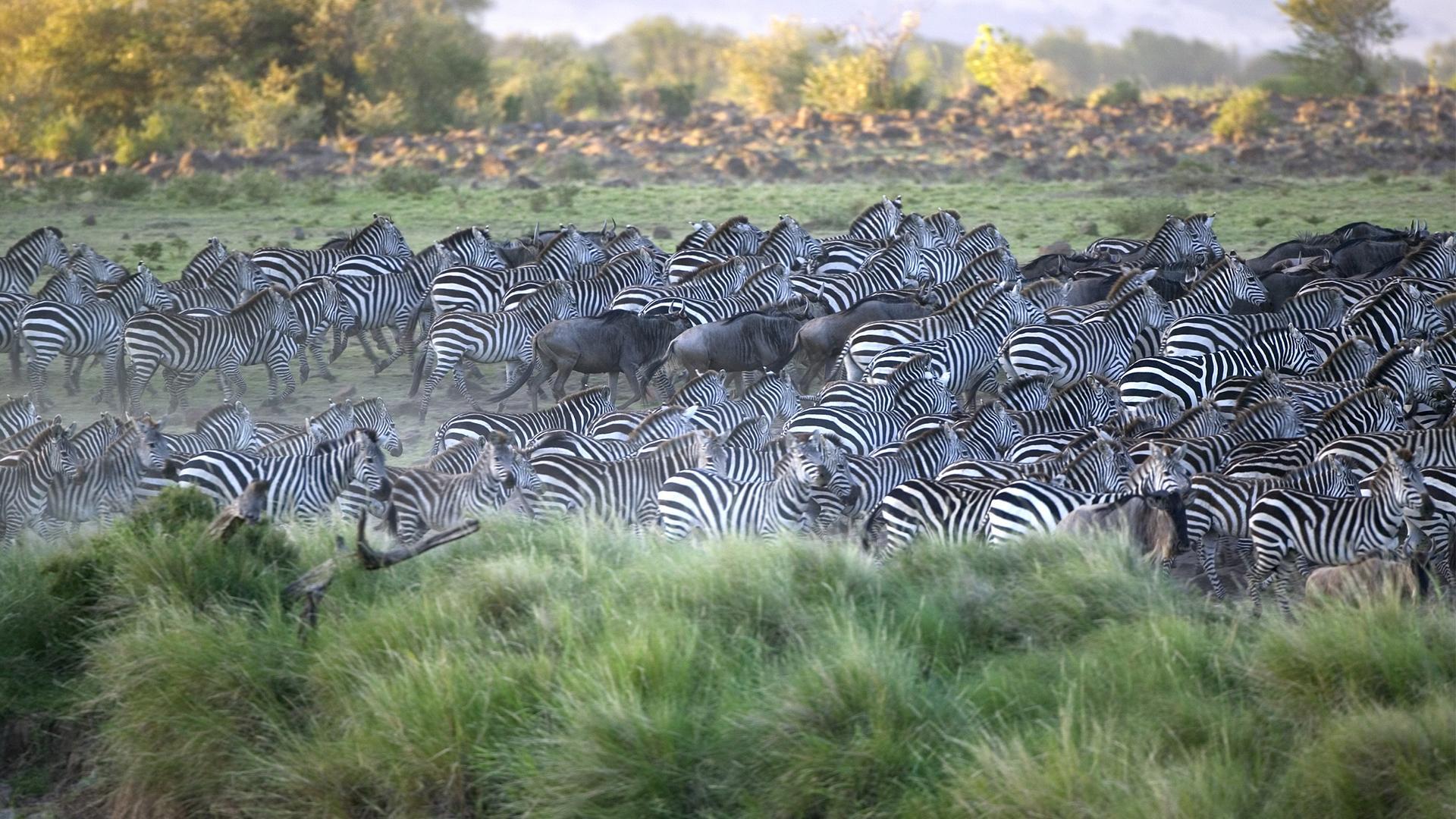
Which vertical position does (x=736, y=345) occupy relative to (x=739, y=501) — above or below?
below

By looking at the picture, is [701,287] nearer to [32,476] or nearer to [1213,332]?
[1213,332]

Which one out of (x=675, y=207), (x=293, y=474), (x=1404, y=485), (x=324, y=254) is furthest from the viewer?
(x=675, y=207)

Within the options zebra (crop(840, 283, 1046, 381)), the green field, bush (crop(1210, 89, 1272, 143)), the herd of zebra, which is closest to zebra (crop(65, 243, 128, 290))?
the herd of zebra

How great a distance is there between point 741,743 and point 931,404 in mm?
6588

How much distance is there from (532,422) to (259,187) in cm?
1752

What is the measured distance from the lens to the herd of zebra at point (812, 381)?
8.77 m

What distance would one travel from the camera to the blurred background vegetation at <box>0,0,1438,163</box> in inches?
1479

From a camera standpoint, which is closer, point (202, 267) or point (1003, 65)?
point (202, 267)

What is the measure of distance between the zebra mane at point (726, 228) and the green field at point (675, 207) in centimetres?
426

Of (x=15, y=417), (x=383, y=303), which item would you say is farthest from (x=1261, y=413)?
(x=15, y=417)

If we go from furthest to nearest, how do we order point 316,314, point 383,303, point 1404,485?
point 383,303 → point 316,314 → point 1404,485

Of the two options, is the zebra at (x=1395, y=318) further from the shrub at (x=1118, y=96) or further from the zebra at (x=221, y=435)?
the shrub at (x=1118, y=96)

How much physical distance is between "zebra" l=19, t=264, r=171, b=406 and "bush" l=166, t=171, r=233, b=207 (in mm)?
12318

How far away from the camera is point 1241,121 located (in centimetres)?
3684
